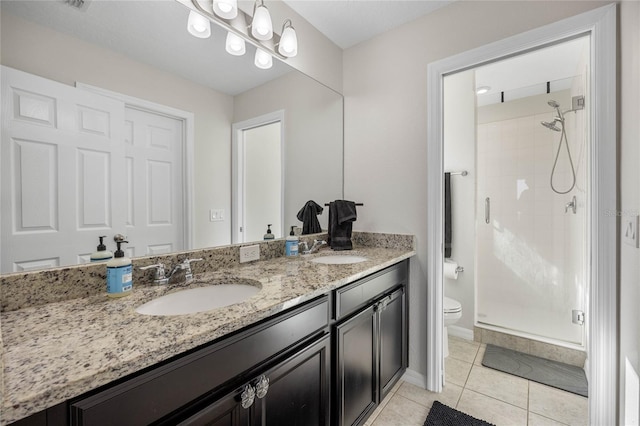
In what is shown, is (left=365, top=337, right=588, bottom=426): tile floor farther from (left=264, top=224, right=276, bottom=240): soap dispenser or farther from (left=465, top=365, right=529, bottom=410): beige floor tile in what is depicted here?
(left=264, top=224, right=276, bottom=240): soap dispenser

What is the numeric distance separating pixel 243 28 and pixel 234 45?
102mm

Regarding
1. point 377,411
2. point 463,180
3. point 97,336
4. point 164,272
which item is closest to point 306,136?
point 164,272

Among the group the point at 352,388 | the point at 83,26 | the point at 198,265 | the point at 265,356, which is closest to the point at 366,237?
the point at 352,388

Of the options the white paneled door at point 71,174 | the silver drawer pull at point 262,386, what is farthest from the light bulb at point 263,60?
the silver drawer pull at point 262,386

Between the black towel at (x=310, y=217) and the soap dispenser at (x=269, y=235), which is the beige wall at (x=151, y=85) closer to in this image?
the soap dispenser at (x=269, y=235)

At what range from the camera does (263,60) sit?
5.32ft

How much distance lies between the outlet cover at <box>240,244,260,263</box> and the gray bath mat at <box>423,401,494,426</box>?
1.29m

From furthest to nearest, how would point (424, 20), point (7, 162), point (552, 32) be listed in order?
point (424, 20)
point (552, 32)
point (7, 162)

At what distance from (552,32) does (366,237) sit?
1539 mm

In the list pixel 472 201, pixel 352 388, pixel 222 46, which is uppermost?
pixel 222 46

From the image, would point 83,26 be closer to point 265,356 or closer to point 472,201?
point 265,356

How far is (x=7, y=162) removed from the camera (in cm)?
82

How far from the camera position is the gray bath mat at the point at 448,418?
1.49 m

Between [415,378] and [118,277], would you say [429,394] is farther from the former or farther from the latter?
[118,277]
